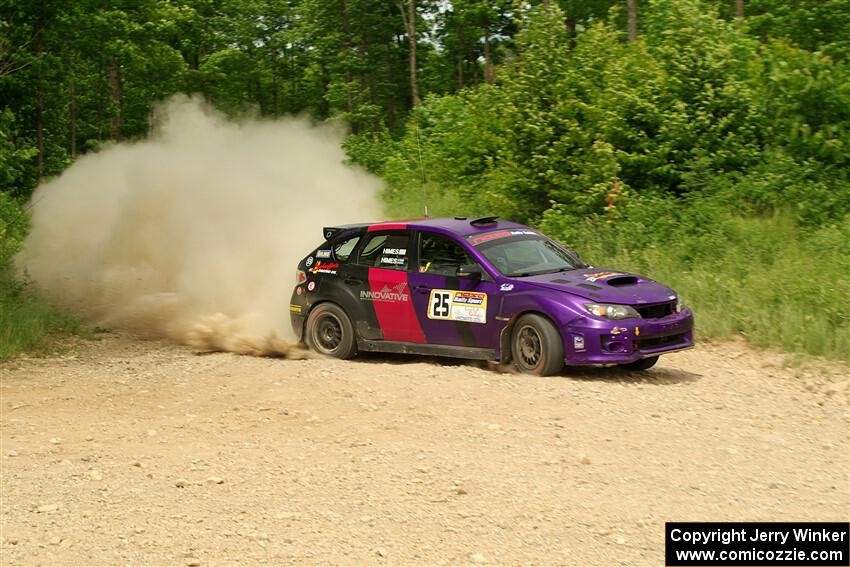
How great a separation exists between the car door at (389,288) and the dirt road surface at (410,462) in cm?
46

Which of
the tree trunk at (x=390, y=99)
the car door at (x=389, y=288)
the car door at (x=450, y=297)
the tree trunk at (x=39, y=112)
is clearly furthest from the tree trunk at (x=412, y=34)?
the car door at (x=450, y=297)

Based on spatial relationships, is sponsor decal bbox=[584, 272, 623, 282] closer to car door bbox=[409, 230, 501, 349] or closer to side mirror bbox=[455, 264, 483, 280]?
car door bbox=[409, 230, 501, 349]

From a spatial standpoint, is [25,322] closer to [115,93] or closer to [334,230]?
[334,230]

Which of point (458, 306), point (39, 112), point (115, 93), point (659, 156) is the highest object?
point (115, 93)

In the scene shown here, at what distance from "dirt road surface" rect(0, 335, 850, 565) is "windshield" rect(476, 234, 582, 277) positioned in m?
1.28

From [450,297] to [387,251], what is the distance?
4.13ft

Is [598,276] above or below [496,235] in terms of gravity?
below

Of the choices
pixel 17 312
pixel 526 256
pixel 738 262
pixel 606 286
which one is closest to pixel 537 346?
pixel 606 286

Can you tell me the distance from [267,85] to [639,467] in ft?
180

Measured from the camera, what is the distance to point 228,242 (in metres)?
20.7

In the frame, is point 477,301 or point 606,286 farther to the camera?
point 477,301

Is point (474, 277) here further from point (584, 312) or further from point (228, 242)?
point (228, 242)

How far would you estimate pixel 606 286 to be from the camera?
10938 mm

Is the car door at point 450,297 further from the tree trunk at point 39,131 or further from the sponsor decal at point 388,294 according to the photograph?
the tree trunk at point 39,131
